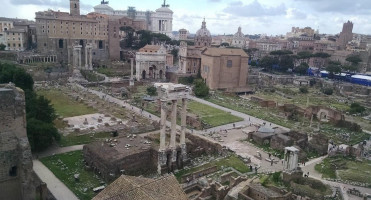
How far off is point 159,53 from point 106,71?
1379 centimetres

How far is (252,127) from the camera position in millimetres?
45625

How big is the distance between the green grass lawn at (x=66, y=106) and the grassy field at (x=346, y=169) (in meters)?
32.3

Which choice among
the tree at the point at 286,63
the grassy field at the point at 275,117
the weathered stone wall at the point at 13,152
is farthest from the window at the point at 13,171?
the tree at the point at 286,63

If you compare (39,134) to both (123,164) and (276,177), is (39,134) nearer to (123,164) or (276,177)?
(123,164)

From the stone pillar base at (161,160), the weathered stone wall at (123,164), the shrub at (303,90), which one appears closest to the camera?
the weathered stone wall at (123,164)

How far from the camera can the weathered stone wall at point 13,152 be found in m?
21.0

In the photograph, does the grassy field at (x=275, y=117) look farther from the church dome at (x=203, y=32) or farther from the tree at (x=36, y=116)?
the church dome at (x=203, y=32)

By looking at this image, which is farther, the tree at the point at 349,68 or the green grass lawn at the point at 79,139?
the tree at the point at 349,68

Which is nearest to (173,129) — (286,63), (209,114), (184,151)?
(184,151)

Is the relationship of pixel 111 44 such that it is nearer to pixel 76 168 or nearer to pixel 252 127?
pixel 252 127

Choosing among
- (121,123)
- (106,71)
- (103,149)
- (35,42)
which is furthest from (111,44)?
(103,149)

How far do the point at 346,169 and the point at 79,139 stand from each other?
28.4 metres

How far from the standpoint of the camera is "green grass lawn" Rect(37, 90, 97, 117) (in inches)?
1850

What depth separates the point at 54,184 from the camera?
26.3m
